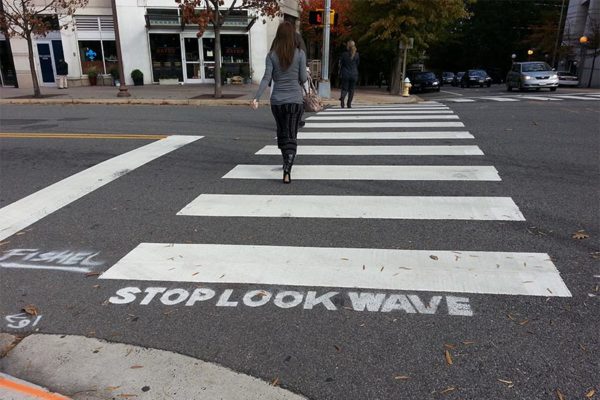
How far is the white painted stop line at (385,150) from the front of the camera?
8.03 metres

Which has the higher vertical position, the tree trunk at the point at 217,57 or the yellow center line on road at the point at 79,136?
the tree trunk at the point at 217,57

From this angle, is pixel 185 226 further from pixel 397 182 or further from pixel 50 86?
pixel 50 86

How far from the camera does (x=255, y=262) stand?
4.04 metres

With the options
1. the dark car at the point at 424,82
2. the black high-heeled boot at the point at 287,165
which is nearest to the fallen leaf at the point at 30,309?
the black high-heeled boot at the point at 287,165

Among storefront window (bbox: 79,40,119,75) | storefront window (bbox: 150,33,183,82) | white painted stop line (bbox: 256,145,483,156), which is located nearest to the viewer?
white painted stop line (bbox: 256,145,483,156)

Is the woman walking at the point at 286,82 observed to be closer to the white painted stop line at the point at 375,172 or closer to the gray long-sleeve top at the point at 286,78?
the gray long-sleeve top at the point at 286,78

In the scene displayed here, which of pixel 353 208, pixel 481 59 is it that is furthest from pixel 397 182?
pixel 481 59

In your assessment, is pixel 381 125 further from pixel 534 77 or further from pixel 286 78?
pixel 534 77

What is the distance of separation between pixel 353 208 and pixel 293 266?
1.61 meters

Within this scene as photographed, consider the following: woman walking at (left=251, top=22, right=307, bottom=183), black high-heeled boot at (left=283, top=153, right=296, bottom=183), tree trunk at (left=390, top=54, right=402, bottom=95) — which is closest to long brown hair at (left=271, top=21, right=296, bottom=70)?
woman walking at (left=251, top=22, right=307, bottom=183)

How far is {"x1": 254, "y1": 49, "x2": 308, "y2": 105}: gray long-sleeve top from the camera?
620 centimetres

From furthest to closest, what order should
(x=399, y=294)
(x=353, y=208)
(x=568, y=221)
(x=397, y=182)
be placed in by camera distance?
(x=397, y=182), (x=353, y=208), (x=568, y=221), (x=399, y=294)

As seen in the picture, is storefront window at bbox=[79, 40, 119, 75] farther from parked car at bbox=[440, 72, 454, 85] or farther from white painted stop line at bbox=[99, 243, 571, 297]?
parked car at bbox=[440, 72, 454, 85]

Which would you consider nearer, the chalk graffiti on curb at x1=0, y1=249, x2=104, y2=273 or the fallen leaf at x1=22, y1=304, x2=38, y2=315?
the fallen leaf at x1=22, y1=304, x2=38, y2=315
